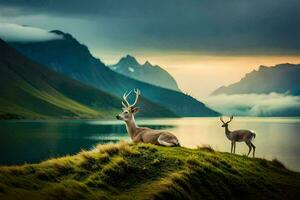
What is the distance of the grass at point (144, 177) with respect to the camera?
17.1 m

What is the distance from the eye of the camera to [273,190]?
855 inches

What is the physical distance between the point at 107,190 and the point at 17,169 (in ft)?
10.6

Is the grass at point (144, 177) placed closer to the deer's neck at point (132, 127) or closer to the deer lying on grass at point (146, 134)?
the deer lying on grass at point (146, 134)

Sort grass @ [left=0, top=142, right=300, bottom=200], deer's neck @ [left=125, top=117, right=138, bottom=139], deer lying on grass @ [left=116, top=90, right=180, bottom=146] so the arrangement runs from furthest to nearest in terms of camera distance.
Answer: deer's neck @ [left=125, top=117, right=138, bottom=139] < deer lying on grass @ [left=116, top=90, right=180, bottom=146] < grass @ [left=0, top=142, right=300, bottom=200]

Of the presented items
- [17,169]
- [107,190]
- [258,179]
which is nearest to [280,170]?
[258,179]

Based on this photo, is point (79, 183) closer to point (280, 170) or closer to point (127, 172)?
point (127, 172)

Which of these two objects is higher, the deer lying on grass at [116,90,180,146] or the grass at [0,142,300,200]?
the deer lying on grass at [116,90,180,146]

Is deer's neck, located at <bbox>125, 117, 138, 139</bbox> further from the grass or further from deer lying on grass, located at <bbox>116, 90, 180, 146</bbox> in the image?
the grass

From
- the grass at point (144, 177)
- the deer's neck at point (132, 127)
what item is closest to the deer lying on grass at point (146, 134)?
the deer's neck at point (132, 127)

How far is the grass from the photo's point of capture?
17141 millimetres

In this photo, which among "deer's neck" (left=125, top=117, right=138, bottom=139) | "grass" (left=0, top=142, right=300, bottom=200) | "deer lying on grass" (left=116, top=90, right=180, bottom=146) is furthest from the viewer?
"deer's neck" (left=125, top=117, right=138, bottom=139)

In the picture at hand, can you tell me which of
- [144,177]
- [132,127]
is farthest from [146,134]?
[144,177]

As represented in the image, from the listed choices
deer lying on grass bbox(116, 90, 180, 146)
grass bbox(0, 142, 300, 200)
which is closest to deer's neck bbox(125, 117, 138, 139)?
deer lying on grass bbox(116, 90, 180, 146)

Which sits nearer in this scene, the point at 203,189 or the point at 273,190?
the point at 203,189
